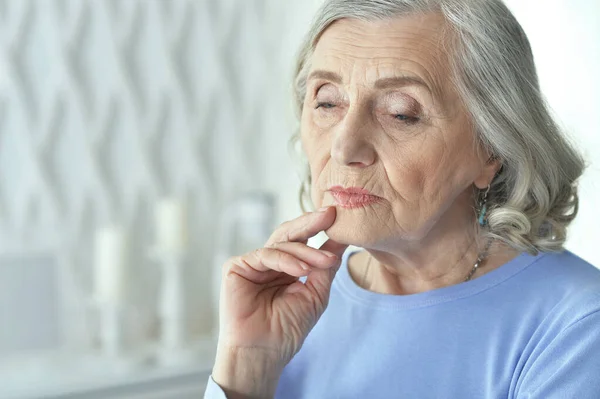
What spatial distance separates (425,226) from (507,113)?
0.72ft

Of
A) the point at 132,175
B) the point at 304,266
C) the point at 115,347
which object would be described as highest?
the point at 304,266

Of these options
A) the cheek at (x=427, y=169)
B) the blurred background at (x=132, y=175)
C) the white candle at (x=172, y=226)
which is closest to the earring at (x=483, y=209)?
the cheek at (x=427, y=169)

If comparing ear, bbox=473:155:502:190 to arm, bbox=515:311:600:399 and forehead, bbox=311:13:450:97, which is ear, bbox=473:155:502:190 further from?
arm, bbox=515:311:600:399

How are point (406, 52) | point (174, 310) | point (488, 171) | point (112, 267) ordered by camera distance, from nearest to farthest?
point (406, 52) < point (488, 171) < point (112, 267) < point (174, 310)

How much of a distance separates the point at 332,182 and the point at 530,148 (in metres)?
0.33

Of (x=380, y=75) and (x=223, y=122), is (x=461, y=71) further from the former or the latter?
(x=223, y=122)

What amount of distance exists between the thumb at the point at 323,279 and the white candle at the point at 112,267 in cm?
92

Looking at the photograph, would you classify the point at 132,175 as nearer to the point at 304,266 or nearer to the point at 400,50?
the point at 304,266

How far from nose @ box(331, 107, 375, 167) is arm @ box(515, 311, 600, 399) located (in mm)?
Answer: 379

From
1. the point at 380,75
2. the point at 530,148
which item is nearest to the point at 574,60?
the point at 530,148

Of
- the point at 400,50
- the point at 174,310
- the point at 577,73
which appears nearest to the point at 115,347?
the point at 174,310

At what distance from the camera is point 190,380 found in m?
1.98

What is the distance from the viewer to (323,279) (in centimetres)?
117

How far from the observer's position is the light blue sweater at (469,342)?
95cm
